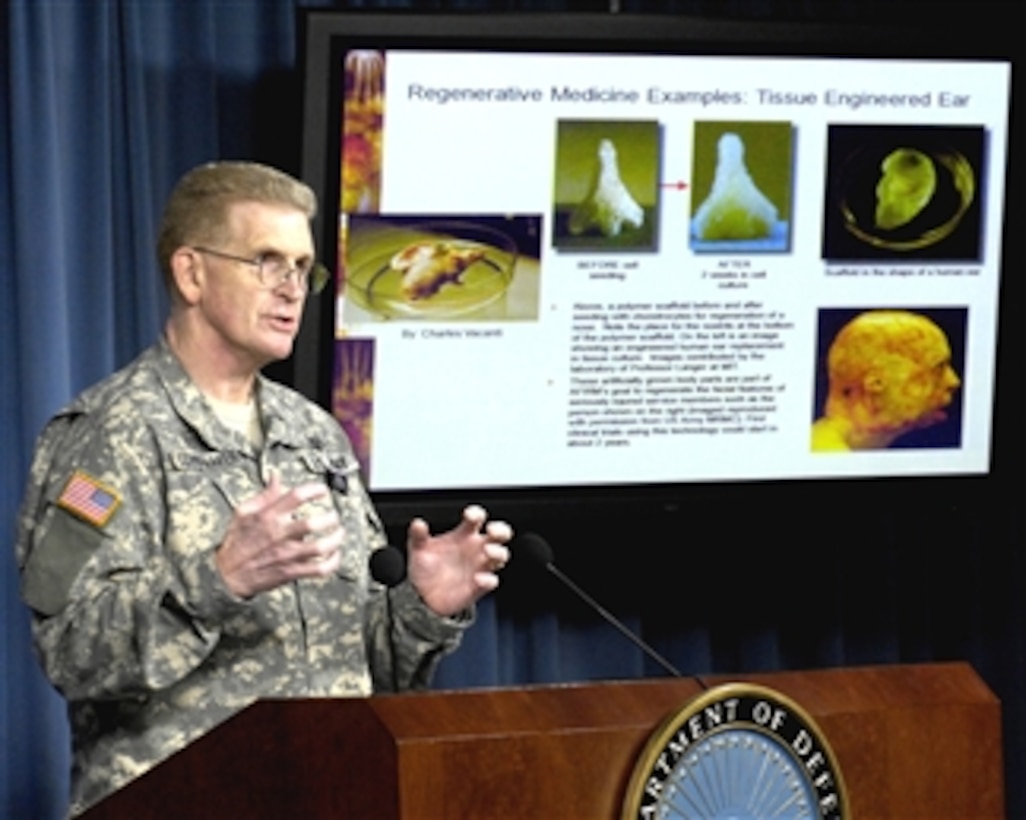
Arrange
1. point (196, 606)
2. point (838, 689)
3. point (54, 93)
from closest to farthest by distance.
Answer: point (838, 689) → point (196, 606) → point (54, 93)

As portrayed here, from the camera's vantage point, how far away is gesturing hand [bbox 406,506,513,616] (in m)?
2.64

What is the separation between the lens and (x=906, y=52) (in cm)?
450

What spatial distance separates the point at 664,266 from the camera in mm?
4422

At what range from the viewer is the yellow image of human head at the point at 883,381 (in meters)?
4.57

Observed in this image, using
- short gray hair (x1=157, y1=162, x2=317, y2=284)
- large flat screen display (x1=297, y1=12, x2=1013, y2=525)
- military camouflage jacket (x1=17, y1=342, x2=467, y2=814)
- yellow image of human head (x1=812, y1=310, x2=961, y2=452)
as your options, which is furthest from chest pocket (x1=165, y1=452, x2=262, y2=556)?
yellow image of human head (x1=812, y1=310, x2=961, y2=452)

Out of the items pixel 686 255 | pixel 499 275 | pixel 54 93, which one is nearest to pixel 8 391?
pixel 54 93

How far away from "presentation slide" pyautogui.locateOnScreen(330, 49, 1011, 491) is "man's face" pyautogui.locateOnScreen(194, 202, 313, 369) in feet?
3.74

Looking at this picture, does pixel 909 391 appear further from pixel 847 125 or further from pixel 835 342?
pixel 847 125

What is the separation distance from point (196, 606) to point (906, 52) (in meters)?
2.41

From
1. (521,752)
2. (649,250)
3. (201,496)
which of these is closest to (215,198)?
(201,496)

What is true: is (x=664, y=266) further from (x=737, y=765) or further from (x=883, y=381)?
(x=737, y=765)

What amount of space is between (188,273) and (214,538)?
397mm

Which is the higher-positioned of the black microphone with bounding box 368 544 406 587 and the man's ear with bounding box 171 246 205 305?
the man's ear with bounding box 171 246 205 305

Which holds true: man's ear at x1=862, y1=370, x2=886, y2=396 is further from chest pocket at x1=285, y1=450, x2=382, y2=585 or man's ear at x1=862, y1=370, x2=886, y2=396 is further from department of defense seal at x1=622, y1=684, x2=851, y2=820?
department of defense seal at x1=622, y1=684, x2=851, y2=820
